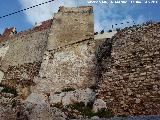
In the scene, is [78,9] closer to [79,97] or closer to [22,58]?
[22,58]

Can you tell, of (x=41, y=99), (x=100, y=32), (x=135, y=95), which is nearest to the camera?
(x=135, y=95)

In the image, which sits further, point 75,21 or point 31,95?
point 75,21

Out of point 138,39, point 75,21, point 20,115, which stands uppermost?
point 75,21

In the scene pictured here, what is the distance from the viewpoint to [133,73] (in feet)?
40.1

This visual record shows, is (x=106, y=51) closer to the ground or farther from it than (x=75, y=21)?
closer to the ground

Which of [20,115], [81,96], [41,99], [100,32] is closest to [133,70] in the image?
[81,96]

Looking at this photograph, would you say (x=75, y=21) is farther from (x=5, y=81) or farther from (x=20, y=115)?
(x=20, y=115)

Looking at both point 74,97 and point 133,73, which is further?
point 74,97

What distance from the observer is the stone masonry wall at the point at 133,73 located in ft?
36.9

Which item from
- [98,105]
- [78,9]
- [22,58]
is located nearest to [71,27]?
[78,9]

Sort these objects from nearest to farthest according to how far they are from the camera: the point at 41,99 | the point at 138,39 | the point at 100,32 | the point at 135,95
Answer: the point at 135,95, the point at 138,39, the point at 41,99, the point at 100,32

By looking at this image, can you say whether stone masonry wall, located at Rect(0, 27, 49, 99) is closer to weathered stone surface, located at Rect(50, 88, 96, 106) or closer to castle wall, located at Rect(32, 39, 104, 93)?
castle wall, located at Rect(32, 39, 104, 93)

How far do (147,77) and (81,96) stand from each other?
11.0ft

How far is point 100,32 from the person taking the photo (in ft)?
69.4
